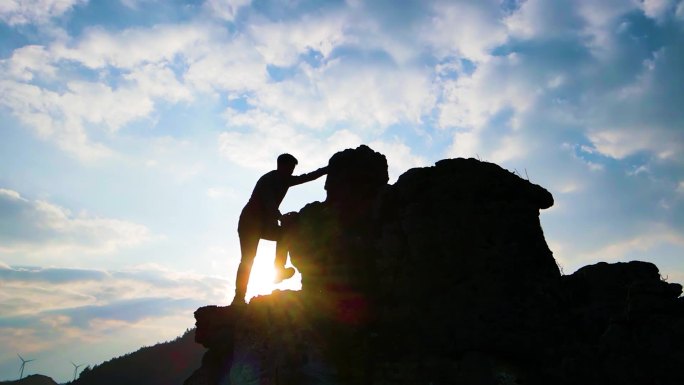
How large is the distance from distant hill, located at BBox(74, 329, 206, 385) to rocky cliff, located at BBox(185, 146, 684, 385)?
95.8 m

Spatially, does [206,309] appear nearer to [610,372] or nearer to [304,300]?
[304,300]

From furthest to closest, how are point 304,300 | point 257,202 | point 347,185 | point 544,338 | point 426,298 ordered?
point 257,202
point 347,185
point 304,300
point 426,298
point 544,338

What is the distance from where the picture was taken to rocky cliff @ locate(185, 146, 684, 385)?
7.93 m

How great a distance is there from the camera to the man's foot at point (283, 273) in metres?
11.9

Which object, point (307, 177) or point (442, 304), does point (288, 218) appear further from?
point (442, 304)

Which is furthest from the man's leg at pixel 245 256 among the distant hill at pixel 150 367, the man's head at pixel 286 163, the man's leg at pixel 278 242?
the distant hill at pixel 150 367

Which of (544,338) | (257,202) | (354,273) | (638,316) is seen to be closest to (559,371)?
(544,338)

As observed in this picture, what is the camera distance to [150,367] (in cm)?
9950

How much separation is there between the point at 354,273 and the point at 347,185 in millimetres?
2332

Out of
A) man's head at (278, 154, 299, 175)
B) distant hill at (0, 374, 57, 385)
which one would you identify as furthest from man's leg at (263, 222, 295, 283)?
distant hill at (0, 374, 57, 385)

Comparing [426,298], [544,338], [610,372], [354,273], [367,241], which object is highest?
[367,241]

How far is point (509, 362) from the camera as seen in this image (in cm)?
817

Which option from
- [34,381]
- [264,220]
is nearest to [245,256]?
[264,220]

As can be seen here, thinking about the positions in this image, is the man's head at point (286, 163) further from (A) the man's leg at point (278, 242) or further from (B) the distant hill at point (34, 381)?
(B) the distant hill at point (34, 381)
